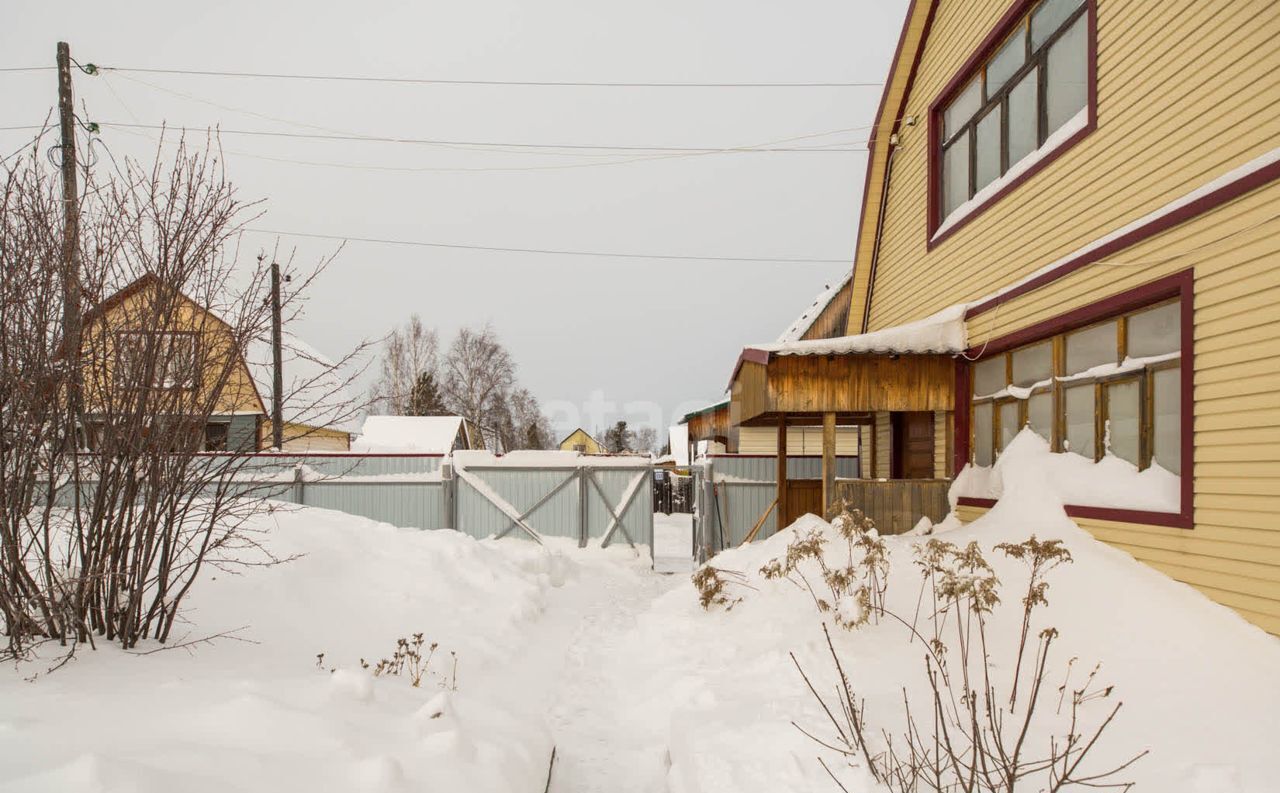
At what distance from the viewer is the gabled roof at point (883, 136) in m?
9.66

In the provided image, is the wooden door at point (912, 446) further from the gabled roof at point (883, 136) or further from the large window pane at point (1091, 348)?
the large window pane at point (1091, 348)

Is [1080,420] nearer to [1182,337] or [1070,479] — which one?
[1070,479]

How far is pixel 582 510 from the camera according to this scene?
12555 millimetres

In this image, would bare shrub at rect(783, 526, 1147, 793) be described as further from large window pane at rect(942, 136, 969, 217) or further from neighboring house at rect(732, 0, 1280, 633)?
large window pane at rect(942, 136, 969, 217)

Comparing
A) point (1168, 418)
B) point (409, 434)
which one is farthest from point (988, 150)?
point (409, 434)

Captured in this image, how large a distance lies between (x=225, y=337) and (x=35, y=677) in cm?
210

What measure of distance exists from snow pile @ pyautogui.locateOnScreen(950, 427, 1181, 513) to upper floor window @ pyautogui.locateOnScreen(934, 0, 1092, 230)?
294cm

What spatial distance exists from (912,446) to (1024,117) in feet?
15.1

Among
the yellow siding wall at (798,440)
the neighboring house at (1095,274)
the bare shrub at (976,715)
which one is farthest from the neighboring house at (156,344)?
the yellow siding wall at (798,440)

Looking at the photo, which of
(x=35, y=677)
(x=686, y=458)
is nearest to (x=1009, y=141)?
(x=35, y=677)

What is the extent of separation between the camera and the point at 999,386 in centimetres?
773

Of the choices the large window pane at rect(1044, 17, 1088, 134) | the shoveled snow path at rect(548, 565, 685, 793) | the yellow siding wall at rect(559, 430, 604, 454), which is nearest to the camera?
the shoveled snow path at rect(548, 565, 685, 793)

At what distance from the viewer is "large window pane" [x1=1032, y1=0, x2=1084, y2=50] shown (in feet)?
22.4

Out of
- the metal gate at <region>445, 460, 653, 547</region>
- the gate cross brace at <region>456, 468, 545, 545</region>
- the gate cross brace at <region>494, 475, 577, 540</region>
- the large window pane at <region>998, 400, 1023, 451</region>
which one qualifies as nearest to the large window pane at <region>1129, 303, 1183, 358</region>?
the large window pane at <region>998, 400, 1023, 451</region>
